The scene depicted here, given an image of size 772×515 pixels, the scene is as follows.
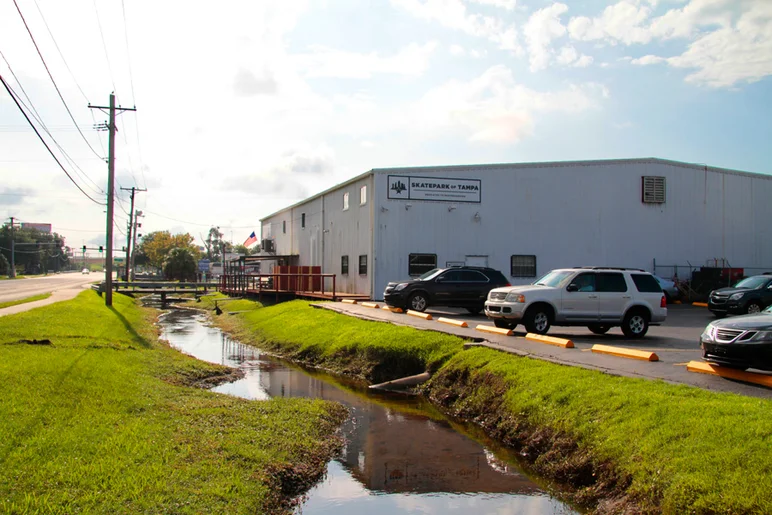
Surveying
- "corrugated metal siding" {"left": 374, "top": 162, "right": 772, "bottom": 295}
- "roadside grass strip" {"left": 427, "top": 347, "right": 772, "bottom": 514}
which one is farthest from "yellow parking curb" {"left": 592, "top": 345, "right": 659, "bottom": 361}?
"corrugated metal siding" {"left": 374, "top": 162, "right": 772, "bottom": 295}

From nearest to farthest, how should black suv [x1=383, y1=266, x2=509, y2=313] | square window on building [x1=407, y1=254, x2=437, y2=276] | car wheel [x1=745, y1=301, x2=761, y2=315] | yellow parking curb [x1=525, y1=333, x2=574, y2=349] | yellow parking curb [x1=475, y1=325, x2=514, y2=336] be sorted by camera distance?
yellow parking curb [x1=525, y1=333, x2=574, y2=349] < yellow parking curb [x1=475, y1=325, x2=514, y2=336] < car wheel [x1=745, y1=301, x2=761, y2=315] < black suv [x1=383, y1=266, x2=509, y2=313] < square window on building [x1=407, y1=254, x2=437, y2=276]

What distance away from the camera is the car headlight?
901 centimetres

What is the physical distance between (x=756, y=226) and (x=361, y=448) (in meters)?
33.5

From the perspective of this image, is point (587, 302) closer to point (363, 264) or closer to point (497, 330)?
point (497, 330)

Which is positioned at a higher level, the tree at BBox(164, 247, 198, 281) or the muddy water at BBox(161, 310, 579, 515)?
the tree at BBox(164, 247, 198, 281)

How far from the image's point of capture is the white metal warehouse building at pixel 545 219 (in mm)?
29891

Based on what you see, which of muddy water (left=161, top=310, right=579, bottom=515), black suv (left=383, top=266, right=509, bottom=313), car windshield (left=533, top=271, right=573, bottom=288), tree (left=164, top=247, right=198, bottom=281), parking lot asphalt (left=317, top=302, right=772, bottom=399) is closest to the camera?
muddy water (left=161, top=310, right=579, bottom=515)

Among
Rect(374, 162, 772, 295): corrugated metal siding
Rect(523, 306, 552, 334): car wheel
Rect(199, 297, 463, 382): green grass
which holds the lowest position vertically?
Rect(199, 297, 463, 382): green grass

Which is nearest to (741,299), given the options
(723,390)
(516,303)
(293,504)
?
(516,303)

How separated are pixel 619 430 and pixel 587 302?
8.55m

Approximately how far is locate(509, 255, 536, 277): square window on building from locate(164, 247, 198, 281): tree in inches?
2336

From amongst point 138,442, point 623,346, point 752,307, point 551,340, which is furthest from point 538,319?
point 138,442

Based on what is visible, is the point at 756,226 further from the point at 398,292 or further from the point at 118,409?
the point at 118,409

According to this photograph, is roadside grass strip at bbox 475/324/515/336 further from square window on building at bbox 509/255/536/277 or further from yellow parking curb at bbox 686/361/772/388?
square window on building at bbox 509/255/536/277
